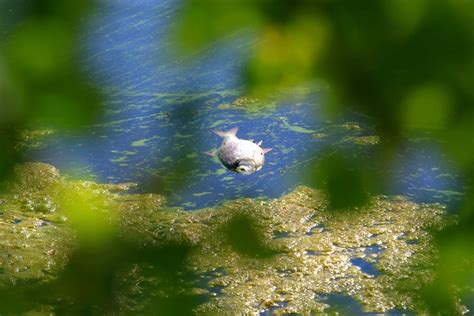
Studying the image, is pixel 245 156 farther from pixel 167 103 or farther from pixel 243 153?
pixel 167 103

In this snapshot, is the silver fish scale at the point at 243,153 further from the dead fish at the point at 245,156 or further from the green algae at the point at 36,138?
the green algae at the point at 36,138

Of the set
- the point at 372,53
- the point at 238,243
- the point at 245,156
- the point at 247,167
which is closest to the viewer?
the point at 372,53

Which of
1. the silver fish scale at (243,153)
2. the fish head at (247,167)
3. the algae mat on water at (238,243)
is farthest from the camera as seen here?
the fish head at (247,167)

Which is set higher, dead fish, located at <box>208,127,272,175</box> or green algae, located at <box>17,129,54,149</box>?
→ green algae, located at <box>17,129,54,149</box>

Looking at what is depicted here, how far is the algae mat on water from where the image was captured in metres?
0.65

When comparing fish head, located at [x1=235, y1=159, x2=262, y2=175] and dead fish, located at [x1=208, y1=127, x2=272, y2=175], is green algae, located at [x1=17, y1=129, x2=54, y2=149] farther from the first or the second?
fish head, located at [x1=235, y1=159, x2=262, y2=175]

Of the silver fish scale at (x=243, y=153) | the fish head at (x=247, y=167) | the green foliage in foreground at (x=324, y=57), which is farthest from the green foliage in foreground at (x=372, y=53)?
the fish head at (x=247, y=167)

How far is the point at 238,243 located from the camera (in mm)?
673

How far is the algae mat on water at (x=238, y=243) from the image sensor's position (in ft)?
2.12

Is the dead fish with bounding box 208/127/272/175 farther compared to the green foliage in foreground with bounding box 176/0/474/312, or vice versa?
the dead fish with bounding box 208/127/272/175

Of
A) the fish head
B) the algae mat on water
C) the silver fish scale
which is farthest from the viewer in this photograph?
the fish head

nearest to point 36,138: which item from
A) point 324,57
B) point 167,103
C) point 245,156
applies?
point 167,103

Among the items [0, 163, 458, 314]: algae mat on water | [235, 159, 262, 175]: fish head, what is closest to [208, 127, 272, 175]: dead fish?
[235, 159, 262, 175]: fish head

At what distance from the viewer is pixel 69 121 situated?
56cm
